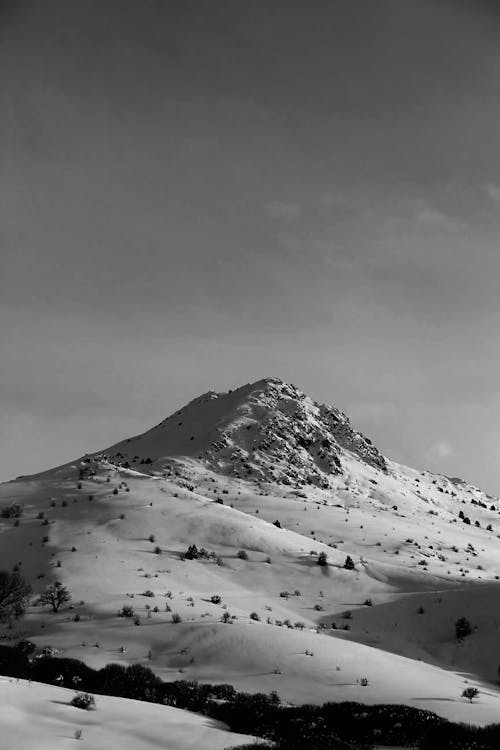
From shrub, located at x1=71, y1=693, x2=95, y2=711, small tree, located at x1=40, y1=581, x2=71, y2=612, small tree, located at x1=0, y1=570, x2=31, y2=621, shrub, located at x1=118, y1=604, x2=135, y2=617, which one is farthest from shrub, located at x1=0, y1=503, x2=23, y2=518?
shrub, located at x1=71, y1=693, x2=95, y2=711

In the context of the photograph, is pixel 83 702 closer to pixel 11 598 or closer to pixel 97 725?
pixel 97 725

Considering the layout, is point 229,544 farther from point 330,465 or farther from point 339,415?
point 339,415

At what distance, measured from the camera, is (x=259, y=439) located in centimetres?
8688

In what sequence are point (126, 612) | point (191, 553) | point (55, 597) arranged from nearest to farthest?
point (126, 612)
point (55, 597)
point (191, 553)

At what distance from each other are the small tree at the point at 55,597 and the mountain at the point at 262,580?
1.70 ft

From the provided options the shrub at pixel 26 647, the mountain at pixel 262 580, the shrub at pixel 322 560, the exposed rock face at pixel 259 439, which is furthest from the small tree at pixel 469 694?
the exposed rock face at pixel 259 439

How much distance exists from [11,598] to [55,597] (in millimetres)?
2073

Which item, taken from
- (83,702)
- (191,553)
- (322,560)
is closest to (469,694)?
(83,702)

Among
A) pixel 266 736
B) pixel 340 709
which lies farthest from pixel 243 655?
pixel 266 736

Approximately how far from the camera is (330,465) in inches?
3425

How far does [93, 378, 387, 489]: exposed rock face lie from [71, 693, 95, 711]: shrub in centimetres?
6218

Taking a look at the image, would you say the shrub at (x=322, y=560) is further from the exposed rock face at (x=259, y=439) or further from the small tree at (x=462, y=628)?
the exposed rock face at (x=259, y=439)

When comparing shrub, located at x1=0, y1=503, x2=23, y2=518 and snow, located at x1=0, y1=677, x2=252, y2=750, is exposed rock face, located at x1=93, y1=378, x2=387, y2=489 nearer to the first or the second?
shrub, located at x1=0, y1=503, x2=23, y2=518

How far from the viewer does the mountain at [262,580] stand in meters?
22.0
